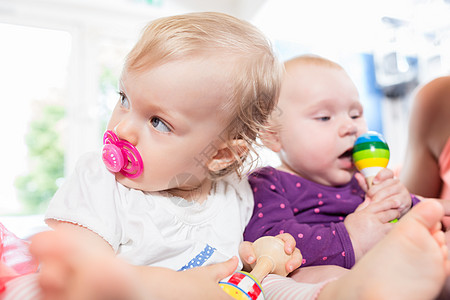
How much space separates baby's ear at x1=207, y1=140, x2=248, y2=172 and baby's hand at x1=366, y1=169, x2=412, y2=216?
1.09 ft

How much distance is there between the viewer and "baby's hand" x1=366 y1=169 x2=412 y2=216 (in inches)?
35.7

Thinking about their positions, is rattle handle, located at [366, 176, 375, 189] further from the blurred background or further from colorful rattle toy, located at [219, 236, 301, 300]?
the blurred background

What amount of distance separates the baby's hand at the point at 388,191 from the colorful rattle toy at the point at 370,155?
17 millimetres

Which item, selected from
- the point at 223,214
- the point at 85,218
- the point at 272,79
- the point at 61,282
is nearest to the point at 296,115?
the point at 272,79

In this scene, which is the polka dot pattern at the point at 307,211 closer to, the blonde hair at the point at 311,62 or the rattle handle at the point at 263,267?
the rattle handle at the point at 263,267

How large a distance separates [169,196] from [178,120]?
179 mm

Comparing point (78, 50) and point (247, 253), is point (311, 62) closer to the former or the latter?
point (247, 253)

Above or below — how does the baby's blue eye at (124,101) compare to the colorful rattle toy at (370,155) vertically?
above

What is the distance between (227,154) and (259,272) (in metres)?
0.28

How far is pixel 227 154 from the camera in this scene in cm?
85

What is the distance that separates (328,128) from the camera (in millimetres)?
1003

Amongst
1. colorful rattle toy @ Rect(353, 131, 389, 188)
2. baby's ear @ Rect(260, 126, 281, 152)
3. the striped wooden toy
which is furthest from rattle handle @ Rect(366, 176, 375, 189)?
the striped wooden toy

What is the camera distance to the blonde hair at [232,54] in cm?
73

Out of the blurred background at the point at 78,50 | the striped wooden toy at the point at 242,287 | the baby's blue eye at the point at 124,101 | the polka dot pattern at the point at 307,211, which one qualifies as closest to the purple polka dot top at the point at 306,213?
the polka dot pattern at the point at 307,211
